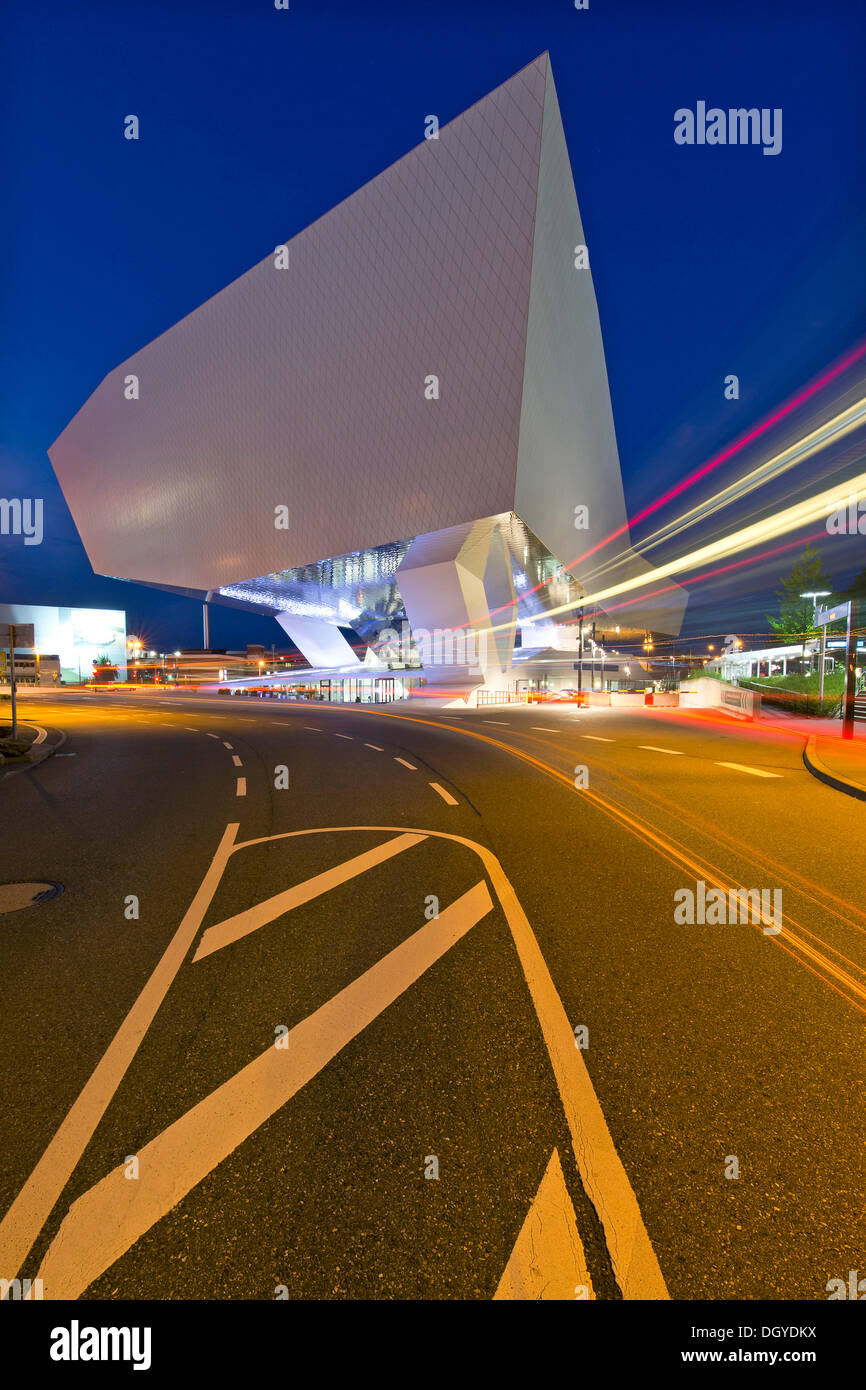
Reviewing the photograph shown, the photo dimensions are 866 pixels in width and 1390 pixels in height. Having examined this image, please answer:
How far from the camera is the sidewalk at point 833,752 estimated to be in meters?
10.5

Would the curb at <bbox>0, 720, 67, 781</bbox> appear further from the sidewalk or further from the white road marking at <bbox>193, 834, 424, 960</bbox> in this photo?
the sidewalk

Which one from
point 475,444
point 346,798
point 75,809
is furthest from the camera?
point 475,444

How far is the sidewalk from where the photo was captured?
1051cm

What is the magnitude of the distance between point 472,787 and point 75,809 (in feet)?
20.2

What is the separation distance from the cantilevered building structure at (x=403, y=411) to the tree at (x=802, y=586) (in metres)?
27.0

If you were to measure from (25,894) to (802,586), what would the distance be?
7909 cm

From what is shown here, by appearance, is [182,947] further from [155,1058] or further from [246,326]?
[246,326]

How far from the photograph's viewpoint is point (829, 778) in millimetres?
10883

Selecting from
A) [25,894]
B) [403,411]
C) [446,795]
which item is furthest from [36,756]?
[403,411]

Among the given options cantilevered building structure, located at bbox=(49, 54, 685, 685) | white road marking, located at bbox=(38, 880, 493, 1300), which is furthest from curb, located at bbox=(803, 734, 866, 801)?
cantilevered building structure, located at bbox=(49, 54, 685, 685)

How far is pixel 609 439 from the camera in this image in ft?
242

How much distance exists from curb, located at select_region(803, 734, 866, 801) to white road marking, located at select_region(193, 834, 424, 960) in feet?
25.5
